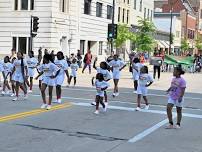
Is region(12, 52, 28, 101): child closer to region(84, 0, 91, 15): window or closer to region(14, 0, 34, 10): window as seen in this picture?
region(14, 0, 34, 10): window

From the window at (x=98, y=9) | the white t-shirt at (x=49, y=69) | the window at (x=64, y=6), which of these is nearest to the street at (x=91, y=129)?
the white t-shirt at (x=49, y=69)

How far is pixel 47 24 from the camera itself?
44656mm

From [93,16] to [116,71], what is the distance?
33.5 meters

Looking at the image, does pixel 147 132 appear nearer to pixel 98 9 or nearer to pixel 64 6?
pixel 64 6

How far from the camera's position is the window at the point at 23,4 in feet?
150

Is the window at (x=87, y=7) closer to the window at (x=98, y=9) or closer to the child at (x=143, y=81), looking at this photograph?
the window at (x=98, y=9)

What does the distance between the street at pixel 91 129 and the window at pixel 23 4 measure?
2889 cm

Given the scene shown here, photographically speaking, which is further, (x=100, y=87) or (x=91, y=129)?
(x=100, y=87)

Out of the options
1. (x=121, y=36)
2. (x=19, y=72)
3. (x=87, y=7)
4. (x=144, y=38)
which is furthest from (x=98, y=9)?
(x=19, y=72)

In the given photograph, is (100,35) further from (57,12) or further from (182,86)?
(182,86)

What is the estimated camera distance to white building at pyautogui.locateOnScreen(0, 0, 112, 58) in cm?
4481

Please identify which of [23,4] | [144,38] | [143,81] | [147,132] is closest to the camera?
[147,132]

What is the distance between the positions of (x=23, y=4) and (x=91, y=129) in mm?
35892

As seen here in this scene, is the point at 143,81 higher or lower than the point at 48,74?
lower
